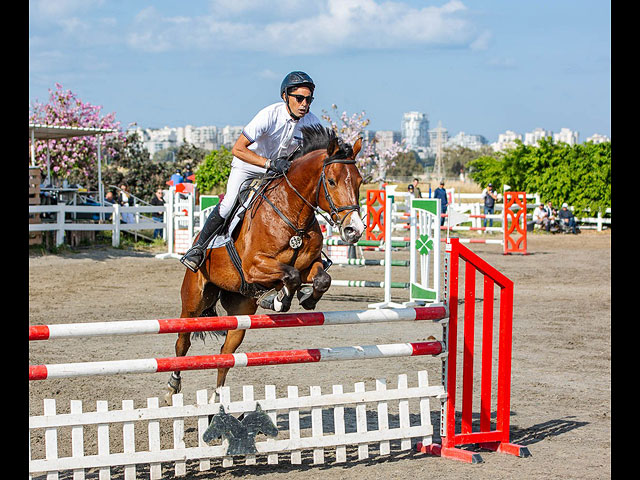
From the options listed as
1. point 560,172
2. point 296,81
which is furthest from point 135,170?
point 296,81

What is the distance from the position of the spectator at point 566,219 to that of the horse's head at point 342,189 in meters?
23.4

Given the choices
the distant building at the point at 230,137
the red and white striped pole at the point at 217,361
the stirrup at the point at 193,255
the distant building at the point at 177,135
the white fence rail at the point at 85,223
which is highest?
the distant building at the point at 177,135

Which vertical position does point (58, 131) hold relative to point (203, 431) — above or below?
above

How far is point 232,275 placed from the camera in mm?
5406

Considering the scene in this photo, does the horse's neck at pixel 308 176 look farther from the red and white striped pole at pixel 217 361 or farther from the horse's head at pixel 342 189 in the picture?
the red and white striped pole at pixel 217 361

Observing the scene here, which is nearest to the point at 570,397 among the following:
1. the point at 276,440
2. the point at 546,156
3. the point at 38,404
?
the point at 276,440

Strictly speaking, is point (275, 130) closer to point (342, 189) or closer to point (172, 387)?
point (342, 189)

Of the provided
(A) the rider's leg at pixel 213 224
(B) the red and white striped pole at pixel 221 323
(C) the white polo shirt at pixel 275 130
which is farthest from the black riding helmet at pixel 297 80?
(B) the red and white striped pole at pixel 221 323

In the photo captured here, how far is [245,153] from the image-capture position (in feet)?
17.4

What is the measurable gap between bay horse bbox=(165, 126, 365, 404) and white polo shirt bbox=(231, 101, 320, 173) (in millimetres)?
182

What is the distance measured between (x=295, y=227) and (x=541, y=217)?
2352cm

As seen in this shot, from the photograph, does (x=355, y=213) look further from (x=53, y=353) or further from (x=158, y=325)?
(x=53, y=353)

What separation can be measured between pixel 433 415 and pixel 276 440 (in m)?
1.68

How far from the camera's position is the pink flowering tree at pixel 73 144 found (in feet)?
79.7
